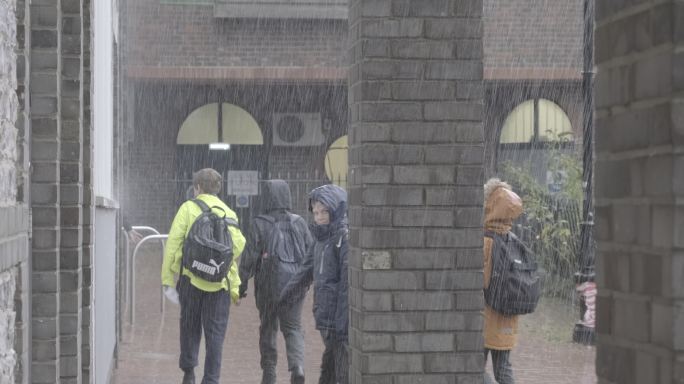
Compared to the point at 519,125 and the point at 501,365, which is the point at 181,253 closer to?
the point at 501,365

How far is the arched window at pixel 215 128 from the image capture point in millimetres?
23047

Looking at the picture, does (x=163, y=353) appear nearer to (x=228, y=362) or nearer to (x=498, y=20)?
(x=228, y=362)

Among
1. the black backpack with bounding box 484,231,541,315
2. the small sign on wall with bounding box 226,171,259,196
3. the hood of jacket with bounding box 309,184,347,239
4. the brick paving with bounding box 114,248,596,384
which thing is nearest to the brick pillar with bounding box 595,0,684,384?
the black backpack with bounding box 484,231,541,315

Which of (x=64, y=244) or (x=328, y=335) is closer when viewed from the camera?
(x=64, y=244)

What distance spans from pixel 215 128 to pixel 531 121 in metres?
7.07

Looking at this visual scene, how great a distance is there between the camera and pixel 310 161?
75.9 feet

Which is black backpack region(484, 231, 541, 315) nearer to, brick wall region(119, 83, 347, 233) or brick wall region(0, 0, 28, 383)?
brick wall region(0, 0, 28, 383)

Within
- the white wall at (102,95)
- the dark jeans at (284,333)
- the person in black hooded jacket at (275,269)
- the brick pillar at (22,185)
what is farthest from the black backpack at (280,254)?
the brick pillar at (22,185)

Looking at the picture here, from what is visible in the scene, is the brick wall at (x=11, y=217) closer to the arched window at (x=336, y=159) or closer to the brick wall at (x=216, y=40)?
the brick wall at (x=216, y=40)

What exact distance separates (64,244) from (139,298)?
11.5 meters

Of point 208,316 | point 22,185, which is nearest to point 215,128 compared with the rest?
point 208,316

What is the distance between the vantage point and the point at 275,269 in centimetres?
858

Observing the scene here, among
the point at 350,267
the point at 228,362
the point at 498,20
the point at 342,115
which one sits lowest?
the point at 228,362

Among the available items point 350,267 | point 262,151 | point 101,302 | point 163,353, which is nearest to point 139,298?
point 163,353
